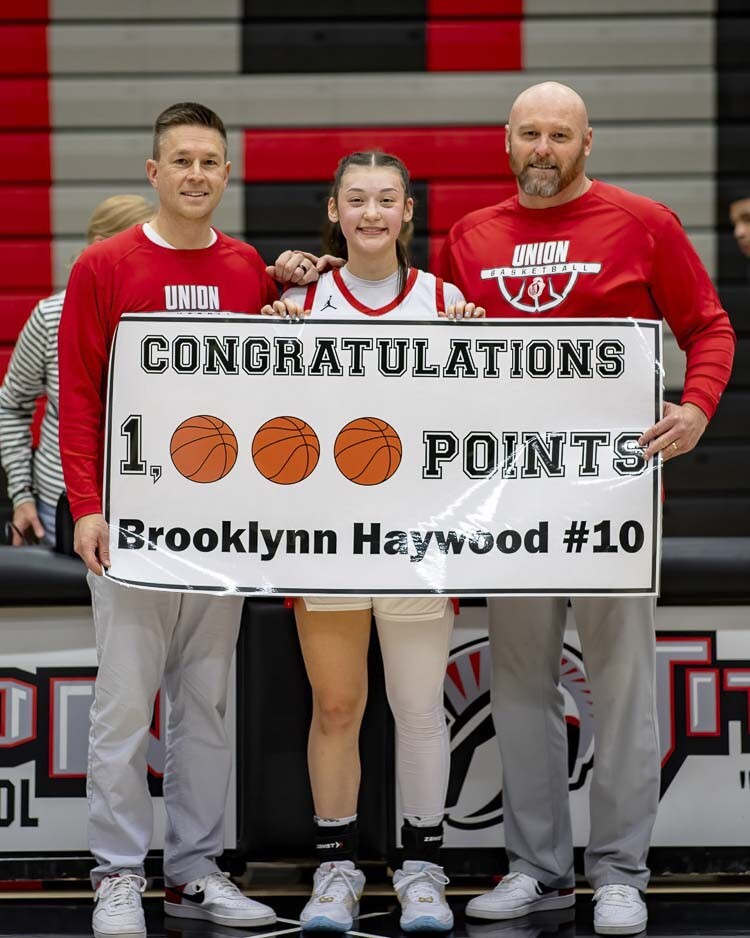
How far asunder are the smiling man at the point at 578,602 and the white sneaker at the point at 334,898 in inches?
11.1

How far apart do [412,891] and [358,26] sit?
395cm

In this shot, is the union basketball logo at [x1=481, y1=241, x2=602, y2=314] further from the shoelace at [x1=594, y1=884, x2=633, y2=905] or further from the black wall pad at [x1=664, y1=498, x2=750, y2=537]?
the black wall pad at [x1=664, y1=498, x2=750, y2=537]

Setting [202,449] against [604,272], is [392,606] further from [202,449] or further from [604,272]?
[604,272]

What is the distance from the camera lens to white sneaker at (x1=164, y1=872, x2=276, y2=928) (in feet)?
9.46

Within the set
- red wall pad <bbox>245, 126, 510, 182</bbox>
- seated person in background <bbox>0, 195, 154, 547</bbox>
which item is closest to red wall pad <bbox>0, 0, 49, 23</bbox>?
red wall pad <bbox>245, 126, 510, 182</bbox>

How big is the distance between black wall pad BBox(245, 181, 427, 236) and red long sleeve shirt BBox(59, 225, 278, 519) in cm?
268

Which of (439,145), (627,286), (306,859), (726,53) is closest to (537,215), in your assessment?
(627,286)

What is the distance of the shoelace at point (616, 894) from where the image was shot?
2867 millimetres

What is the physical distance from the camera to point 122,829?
283 centimetres

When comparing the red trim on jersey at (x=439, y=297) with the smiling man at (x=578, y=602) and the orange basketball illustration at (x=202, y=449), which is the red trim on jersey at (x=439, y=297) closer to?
the smiling man at (x=578, y=602)

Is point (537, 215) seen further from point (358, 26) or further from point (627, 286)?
point (358, 26)

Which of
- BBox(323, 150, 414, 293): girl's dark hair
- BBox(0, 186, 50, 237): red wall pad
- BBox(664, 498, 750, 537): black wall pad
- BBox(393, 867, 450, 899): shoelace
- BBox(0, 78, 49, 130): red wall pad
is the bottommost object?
BBox(393, 867, 450, 899): shoelace

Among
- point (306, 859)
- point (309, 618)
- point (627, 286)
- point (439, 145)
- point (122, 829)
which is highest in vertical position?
point (439, 145)

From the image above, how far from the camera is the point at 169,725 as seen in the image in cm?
300
